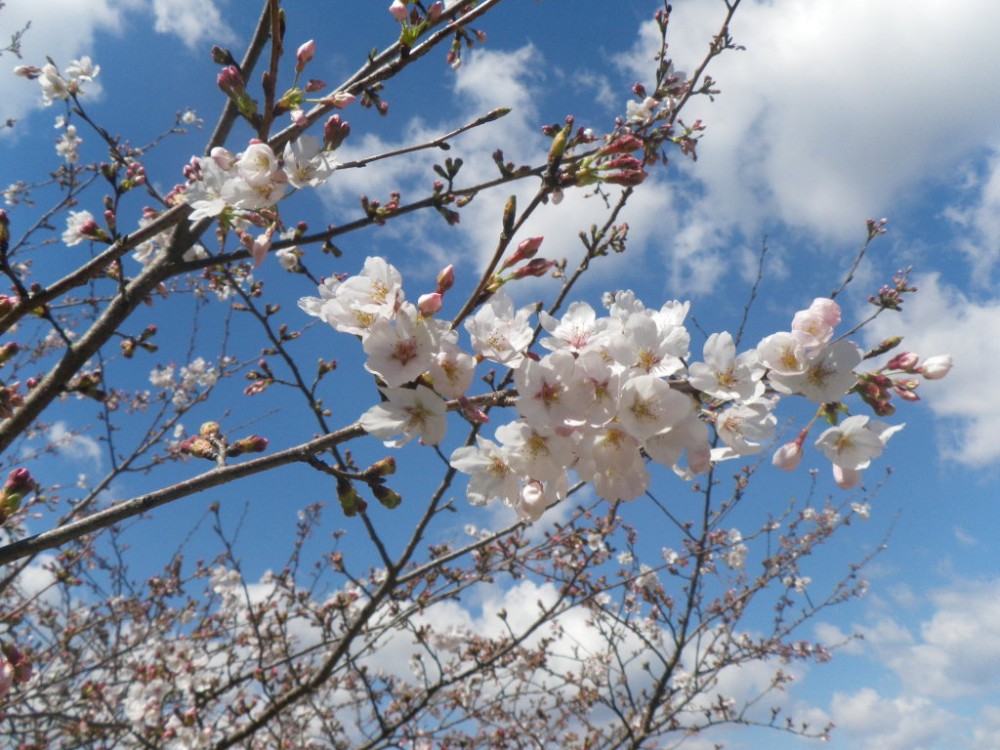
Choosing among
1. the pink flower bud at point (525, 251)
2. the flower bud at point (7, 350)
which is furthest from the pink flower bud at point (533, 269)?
the flower bud at point (7, 350)

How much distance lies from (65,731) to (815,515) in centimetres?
752

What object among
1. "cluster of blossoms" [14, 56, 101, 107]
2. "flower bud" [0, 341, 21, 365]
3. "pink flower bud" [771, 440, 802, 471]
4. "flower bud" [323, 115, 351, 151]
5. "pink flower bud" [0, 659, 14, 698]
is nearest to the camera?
"pink flower bud" [771, 440, 802, 471]

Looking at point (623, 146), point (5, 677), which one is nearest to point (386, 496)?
point (623, 146)

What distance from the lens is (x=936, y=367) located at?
4.52 ft

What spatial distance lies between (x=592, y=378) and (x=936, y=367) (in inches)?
31.1

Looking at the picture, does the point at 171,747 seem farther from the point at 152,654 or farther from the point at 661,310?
the point at 661,310

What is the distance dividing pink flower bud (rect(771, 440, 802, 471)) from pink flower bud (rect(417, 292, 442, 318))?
0.93m

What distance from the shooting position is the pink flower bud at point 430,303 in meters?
1.24

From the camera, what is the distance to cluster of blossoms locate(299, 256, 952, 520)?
4.11 ft

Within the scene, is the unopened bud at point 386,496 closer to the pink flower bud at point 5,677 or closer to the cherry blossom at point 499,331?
the cherry blossom at point 499,331

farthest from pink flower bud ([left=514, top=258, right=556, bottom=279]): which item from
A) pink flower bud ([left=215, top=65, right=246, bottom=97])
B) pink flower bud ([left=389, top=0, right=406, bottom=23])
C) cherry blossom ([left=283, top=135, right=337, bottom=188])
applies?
pink flower bud ([left=389, top=0, right=406, bottom=23])

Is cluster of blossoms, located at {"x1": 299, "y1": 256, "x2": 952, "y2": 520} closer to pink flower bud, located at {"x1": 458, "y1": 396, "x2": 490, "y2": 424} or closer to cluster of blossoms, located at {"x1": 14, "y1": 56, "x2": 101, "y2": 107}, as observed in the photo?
pink flower bud, located at {"x1": 458, "y1": 396, "x2": 490, "y2": 424}

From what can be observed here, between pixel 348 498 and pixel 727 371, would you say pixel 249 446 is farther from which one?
pixel 727 371

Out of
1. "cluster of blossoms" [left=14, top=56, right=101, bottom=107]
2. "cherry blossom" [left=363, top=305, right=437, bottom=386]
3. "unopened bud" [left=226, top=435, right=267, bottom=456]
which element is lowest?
"cherry blossom" [left=363, top=305, right=437, bottom=386]
